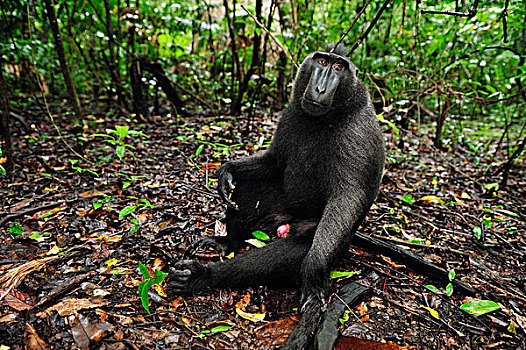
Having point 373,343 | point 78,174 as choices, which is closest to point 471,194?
point 373,343

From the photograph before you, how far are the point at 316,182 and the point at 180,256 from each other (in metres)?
1.54

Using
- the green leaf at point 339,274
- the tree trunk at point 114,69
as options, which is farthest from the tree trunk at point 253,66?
the green leaf at point 339,274

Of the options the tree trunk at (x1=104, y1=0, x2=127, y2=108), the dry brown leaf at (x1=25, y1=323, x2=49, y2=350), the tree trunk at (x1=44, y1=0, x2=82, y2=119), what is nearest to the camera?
the dry brown leaf at (x1=25, y1=323, x2=49, y2=350)

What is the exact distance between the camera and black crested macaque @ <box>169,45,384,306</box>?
113 inches

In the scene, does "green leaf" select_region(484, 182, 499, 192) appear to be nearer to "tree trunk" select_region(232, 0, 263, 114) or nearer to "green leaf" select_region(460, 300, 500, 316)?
"green leaf" select_region(460, 300, 500, 316)

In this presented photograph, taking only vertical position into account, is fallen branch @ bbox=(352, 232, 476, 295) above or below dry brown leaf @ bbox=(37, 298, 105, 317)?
below

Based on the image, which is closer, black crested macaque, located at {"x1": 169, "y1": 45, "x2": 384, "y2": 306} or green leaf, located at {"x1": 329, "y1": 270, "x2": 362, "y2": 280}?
black crested macaque, located at {"x1": 169, "y1": 45, "x2": 384, "y2": 306}

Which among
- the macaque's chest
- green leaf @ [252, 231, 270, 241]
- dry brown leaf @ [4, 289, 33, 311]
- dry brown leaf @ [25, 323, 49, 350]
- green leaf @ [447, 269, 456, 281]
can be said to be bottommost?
green leaf @ [447, 269, 456, 281]

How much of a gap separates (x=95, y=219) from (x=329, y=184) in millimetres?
2620

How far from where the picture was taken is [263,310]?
9.38ft

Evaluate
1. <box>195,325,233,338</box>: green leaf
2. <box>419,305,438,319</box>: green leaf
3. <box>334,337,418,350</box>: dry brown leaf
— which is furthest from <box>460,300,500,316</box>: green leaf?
<box>195,325,233,338</box>: green leaf

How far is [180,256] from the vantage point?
Answer: 3.39m

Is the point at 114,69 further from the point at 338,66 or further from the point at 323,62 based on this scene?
the point at 338,66

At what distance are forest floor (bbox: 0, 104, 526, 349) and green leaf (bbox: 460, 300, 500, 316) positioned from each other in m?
0.09
